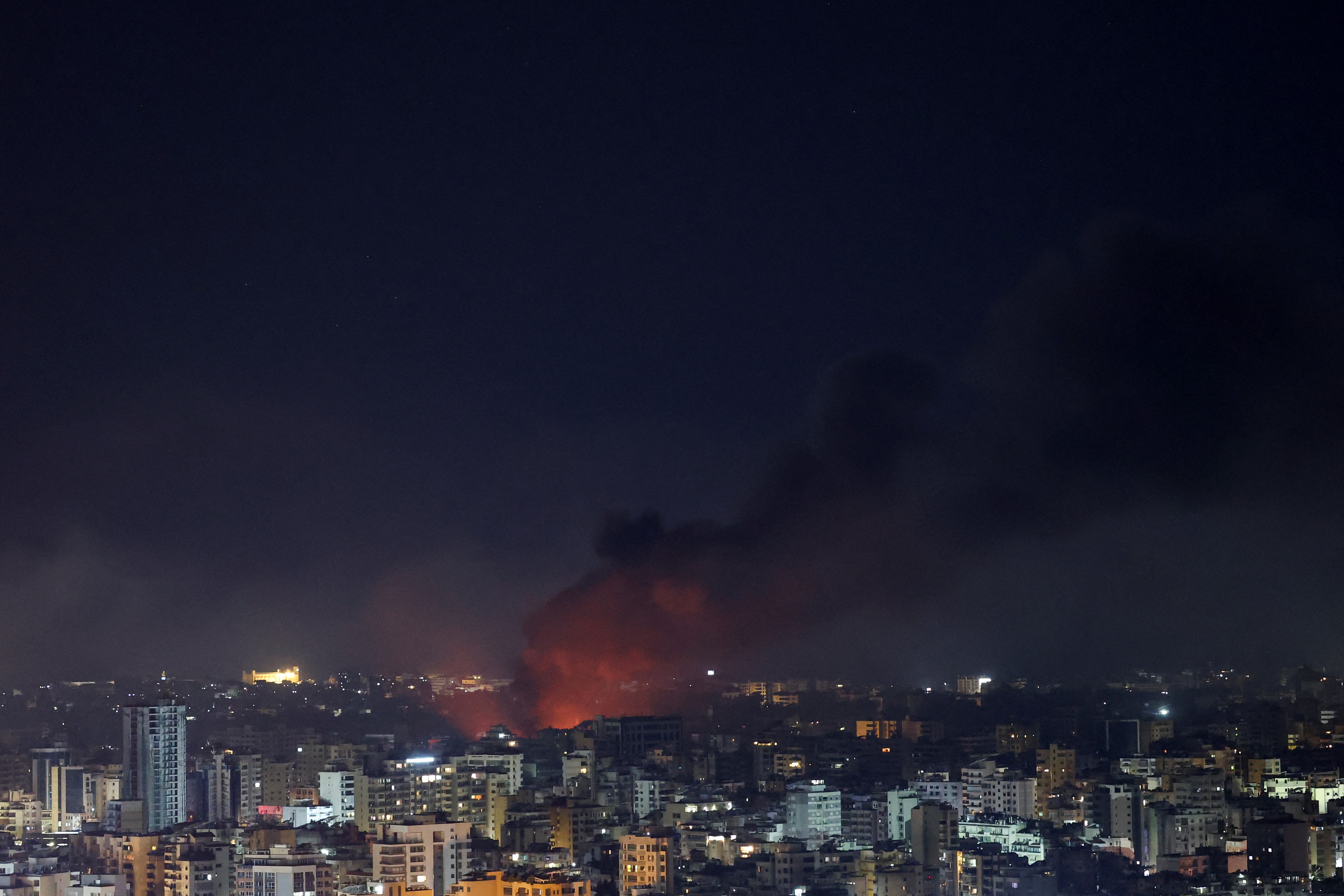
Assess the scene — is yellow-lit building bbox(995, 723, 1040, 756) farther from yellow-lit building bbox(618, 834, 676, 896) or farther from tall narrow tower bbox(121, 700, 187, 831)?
yellow-lit building bbox(618, 834, 676, 896)

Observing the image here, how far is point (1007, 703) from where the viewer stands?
24875 mm

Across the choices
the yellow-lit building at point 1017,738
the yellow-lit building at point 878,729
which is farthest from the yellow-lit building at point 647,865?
the yellow-lit building at point 878,729

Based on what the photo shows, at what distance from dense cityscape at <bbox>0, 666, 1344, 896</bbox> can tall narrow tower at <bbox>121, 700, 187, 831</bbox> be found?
3 cm

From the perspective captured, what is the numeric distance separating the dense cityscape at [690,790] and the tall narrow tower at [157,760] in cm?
3

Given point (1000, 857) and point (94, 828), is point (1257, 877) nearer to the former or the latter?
point (1000, 857)

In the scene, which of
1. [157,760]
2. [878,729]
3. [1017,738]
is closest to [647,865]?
[157,760]

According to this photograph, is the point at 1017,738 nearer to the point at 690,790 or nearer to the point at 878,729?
the point at 878,729

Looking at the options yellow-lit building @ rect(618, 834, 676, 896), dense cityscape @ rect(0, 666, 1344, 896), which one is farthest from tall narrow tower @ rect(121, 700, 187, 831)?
yellow-lit building @ rect(618, 834, 676, 896)

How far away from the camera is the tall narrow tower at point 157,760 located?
16.4 meters

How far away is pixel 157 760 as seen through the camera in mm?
17094

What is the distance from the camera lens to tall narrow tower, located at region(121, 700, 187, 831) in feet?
53.9

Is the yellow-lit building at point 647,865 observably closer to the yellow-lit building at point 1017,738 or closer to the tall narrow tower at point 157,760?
the tall narrow tower at point 157,760

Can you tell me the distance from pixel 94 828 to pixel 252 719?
759 cm

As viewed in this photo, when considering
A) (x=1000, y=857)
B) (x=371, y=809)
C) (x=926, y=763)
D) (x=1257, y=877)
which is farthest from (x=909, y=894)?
(x=926, y=763)
